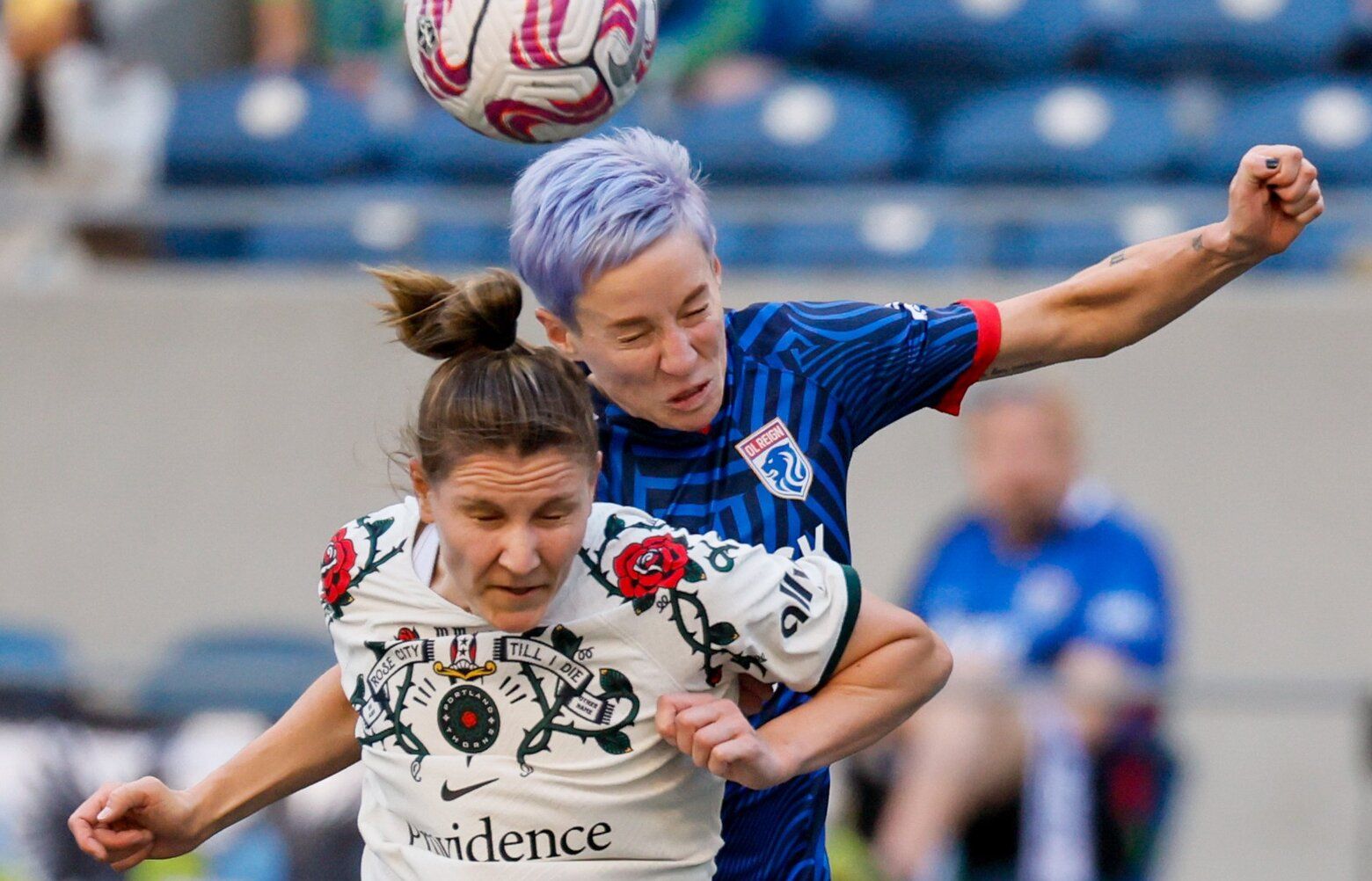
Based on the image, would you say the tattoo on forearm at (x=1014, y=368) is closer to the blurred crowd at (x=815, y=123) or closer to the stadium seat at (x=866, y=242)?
the blurred crowd at (x=815, y=123)

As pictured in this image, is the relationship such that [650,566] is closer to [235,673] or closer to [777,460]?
[777,460]

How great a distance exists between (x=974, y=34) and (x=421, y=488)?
17.3ft

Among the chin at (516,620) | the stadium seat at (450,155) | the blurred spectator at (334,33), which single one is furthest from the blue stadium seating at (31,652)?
the chin at (516,620)

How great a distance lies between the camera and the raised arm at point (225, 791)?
234cm

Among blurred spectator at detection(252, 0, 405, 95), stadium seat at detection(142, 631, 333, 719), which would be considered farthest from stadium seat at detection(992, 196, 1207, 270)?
blurred spectator at detection(252, 0, 405, 95)

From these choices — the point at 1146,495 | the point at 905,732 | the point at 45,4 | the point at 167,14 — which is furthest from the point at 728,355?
the point at 167,14

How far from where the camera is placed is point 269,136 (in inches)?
271

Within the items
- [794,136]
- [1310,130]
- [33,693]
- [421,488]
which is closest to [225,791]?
[421,488]

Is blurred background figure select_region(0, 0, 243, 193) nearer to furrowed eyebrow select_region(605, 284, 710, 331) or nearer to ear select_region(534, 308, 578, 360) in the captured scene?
ear select_region(534, 308, 578, 360)

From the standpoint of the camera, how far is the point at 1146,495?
19.9ft

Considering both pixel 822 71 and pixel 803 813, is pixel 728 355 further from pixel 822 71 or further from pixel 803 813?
pixel 822 71

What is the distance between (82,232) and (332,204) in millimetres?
907

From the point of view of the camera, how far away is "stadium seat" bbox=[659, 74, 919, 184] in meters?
6.59

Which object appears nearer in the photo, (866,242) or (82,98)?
(866,242)
